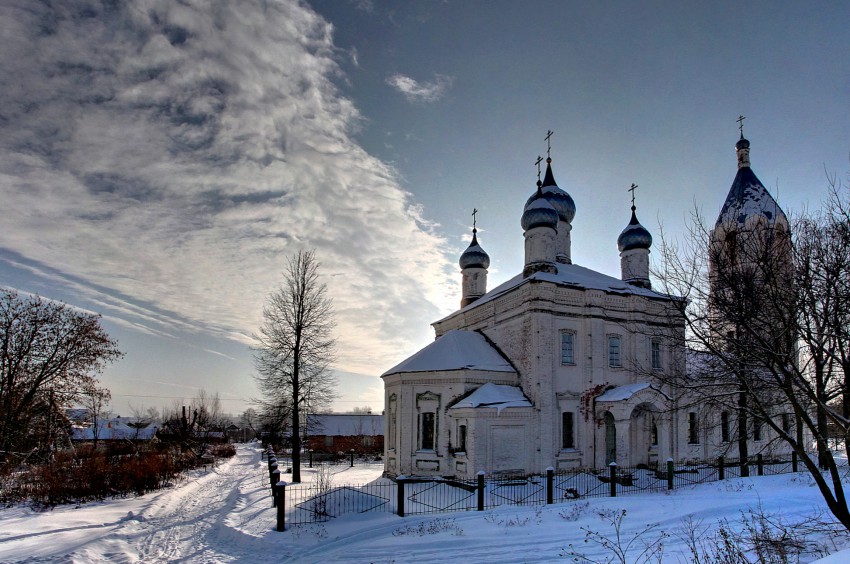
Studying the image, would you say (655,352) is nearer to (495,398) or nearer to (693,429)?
(693,429)

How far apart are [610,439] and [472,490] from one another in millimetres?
9208

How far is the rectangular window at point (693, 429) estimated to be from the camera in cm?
2395

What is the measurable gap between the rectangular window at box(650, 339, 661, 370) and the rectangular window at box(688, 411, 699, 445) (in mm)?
2847

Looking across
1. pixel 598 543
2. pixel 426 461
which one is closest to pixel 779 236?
pixel 598 543

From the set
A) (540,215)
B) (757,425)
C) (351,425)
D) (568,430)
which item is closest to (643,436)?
(568,430)

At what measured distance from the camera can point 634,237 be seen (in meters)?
28.2

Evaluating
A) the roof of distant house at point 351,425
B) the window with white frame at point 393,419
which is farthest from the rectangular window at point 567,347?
the roof of distant house at point 351,425

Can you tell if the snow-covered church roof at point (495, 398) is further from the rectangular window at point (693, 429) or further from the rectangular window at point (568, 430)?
the rectangular window at point (693, 429)

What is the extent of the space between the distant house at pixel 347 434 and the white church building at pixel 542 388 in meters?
20.0

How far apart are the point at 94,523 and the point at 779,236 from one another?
16266 mm

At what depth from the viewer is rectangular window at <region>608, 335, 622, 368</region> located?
22.7 metres

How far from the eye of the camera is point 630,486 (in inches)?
735

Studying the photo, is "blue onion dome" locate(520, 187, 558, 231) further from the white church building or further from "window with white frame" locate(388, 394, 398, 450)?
"window with white frame" locate(388, 394, 398, 450)

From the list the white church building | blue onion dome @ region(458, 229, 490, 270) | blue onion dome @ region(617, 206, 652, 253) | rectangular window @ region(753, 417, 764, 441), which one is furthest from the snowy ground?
blue onion dome @ region(458, 229, 490, 270)
